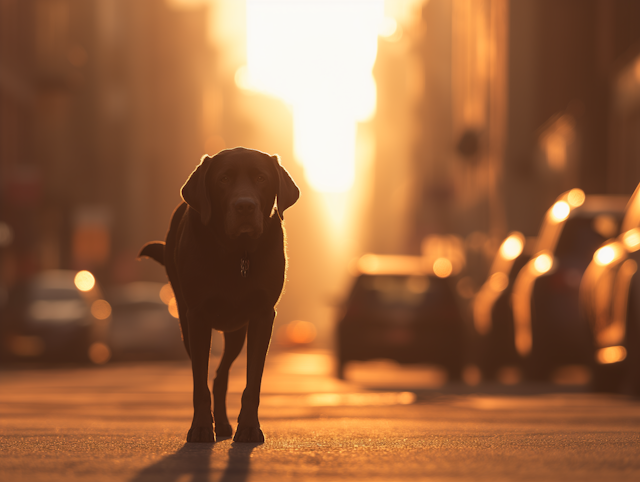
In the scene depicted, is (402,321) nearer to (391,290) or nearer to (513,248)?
(391,290)

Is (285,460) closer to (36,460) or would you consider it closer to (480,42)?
(36,460)

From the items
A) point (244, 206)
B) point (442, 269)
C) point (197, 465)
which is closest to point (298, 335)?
point (442, 269)

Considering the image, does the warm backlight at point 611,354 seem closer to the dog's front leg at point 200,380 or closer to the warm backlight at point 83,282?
the dog's front leg at point 200,380

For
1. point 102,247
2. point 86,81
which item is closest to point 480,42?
point 102,247

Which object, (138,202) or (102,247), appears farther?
(138,202)

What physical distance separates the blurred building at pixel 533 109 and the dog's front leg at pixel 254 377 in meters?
18.3

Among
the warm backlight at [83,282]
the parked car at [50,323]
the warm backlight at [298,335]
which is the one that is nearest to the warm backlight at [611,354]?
the parked car at [50,323]

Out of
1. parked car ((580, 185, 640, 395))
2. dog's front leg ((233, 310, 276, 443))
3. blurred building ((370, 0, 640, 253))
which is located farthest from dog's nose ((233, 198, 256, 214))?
blurred building ((370, 0, 640, 253))

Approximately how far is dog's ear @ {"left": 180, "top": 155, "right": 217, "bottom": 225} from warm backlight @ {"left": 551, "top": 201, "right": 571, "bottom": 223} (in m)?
8.23

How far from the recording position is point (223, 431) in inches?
257

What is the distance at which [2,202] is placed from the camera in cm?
3966

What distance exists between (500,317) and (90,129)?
1685 inches

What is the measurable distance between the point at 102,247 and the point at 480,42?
→ 14770mm

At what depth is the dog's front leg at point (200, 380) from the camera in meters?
6.02
